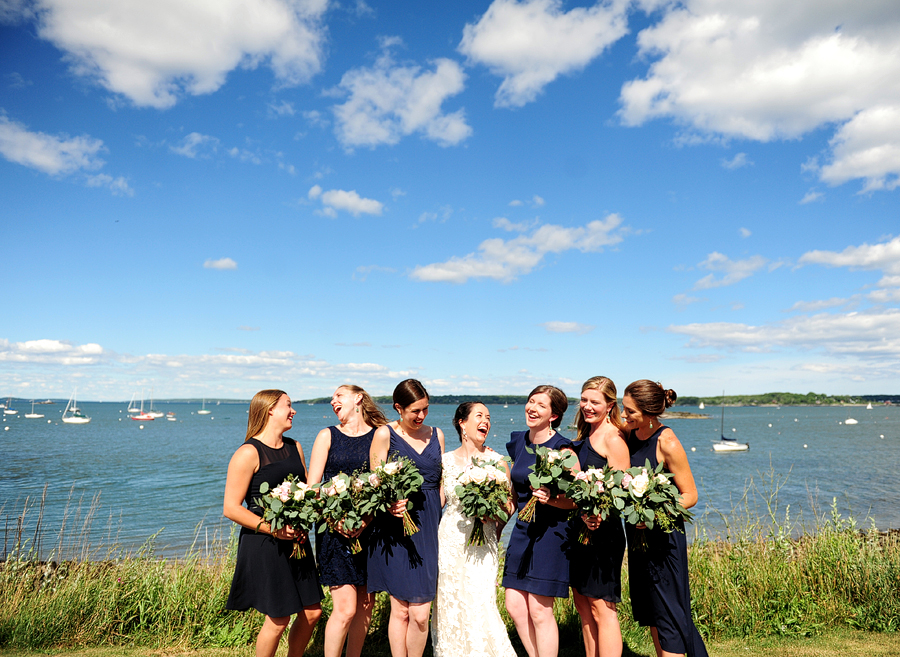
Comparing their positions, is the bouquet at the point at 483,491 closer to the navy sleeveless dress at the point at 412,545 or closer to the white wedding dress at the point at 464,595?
the white wedding dress at the point at 464,595

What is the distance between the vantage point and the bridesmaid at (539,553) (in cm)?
479

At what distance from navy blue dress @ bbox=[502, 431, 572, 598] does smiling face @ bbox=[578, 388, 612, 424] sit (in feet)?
1.13

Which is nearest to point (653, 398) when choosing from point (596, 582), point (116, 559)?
point (596, 582)

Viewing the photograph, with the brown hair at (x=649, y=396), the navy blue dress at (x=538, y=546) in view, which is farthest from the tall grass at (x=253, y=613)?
the brown hair at (x=649, y=396)

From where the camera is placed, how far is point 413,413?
5.02 m

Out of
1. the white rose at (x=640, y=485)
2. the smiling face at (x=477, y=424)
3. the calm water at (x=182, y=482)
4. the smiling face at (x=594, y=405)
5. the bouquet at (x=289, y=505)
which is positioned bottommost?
the calm water at (x=182, y=482)

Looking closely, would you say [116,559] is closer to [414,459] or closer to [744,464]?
[414,459]

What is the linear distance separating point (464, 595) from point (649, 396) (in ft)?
8.16

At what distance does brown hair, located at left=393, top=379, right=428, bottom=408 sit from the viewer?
5.04 metres

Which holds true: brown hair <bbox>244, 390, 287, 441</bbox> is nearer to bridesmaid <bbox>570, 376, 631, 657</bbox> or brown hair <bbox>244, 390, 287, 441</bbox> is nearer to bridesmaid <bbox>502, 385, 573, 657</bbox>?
bridesmaid <bbox>502, 385, 573, 657</bbox>

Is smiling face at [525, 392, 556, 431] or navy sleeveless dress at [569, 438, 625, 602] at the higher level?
smiling face at [525, 392, 556, 431]

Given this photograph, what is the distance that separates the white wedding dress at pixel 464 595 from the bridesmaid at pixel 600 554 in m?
0.79

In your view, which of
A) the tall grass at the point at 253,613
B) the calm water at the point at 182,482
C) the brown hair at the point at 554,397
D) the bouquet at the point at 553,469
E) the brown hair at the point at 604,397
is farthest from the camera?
the calm water at the point at 182,482

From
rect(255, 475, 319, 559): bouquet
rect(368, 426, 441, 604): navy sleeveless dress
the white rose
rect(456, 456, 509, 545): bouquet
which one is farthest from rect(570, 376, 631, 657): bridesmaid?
rect(255, 475, 319, 559): bouquet
